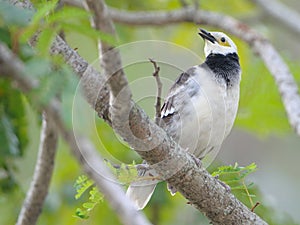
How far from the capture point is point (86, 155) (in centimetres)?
151

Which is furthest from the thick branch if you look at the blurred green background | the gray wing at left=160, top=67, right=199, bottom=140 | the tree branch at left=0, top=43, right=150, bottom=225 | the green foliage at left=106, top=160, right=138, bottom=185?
the tree branch at left=0, top=43, right=150, bottom=225

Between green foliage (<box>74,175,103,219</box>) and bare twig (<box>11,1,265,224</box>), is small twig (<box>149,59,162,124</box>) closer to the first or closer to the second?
bare twig (<box>11,1,265,224</box>)

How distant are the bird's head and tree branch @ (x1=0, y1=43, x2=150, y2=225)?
2.43 meters

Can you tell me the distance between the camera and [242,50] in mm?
5227

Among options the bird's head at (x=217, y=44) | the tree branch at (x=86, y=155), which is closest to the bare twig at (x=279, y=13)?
the bird's head at (x=217, y=44)

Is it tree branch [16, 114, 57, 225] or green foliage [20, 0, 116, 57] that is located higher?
green foliage [20, 0, 116, 57]

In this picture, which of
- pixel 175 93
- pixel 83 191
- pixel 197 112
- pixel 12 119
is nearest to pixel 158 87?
pixel 83 191

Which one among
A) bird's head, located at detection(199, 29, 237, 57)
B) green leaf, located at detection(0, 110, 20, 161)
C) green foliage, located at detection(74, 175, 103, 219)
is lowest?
green foliage, located at detection(74, 175, 103, 219)

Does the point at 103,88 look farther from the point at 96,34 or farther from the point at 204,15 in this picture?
the point at 204,15

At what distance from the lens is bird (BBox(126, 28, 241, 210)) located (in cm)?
344

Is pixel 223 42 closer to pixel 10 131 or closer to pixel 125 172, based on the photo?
pixel 10 131

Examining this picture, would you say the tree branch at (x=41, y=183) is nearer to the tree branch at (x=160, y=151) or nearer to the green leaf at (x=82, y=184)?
the green leaf at (x=82, y=184)

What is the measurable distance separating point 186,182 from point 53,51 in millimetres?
803

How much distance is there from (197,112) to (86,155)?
1.96 metres
